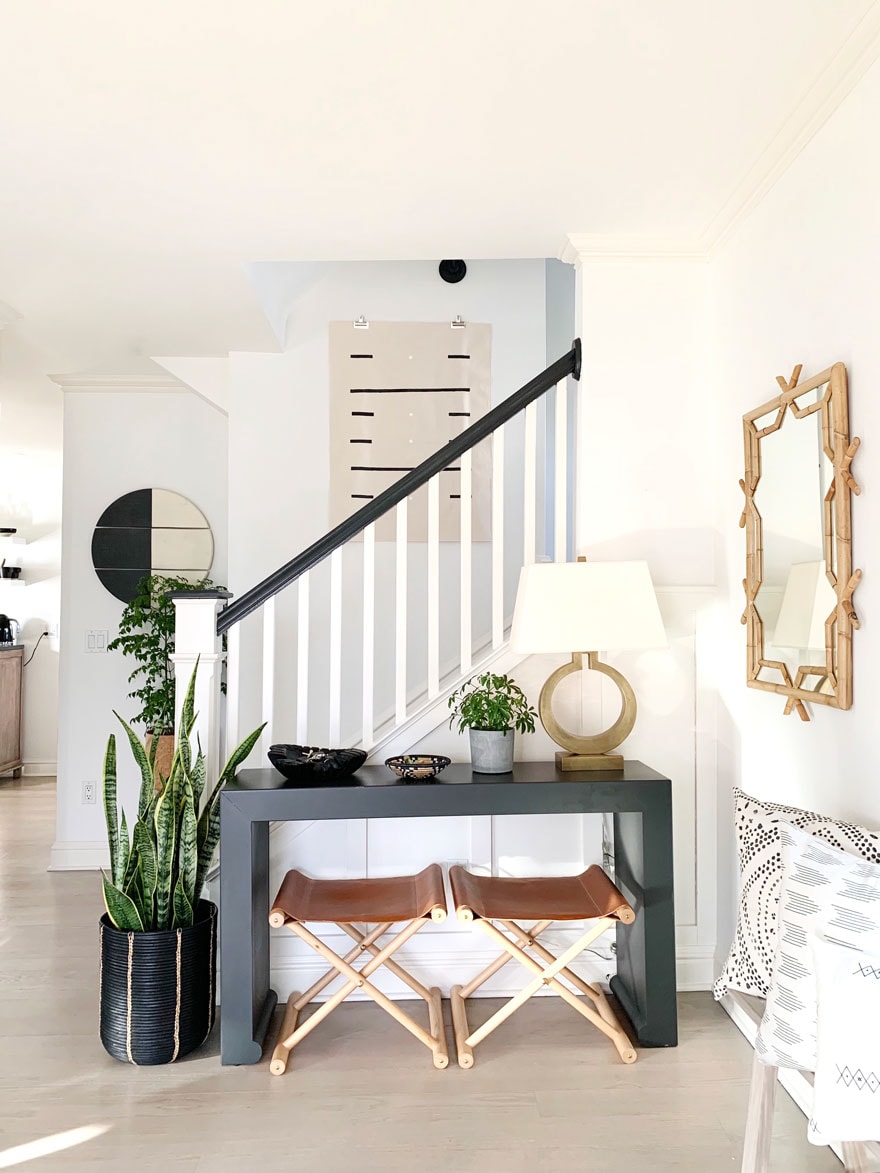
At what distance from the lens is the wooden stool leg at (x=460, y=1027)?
2518 millimetres

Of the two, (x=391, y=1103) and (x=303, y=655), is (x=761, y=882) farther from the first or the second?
(x=303, y=655)

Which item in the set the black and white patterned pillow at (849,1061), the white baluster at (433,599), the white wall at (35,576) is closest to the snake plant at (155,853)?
the white baluster at (433,599)

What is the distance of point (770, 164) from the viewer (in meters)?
2.45

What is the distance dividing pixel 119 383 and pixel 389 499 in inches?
89.7

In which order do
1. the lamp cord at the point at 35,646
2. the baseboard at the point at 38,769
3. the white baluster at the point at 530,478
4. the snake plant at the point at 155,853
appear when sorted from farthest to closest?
the lamp cord at the point at 35,646 → the baseboard at the point at 38,769 → the white baluster at the point at 530,478 → the snake plant at the point at 155,853

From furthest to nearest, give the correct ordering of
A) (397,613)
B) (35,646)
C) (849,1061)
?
(35,646) < (397,613) < (849,1061)

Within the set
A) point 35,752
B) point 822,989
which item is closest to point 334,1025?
point 822,989

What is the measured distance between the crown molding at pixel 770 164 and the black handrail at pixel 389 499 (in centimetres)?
30

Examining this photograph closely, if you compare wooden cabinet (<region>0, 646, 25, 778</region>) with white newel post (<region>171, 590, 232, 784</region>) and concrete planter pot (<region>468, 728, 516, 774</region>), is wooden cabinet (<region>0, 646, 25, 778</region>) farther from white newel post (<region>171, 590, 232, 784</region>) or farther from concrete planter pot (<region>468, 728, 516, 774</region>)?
concrete planter pot (<region>468, 728, 516, 774</region>)

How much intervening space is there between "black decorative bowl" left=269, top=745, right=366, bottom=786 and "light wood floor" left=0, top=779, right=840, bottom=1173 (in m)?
0.77

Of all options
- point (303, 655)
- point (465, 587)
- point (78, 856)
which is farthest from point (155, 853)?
point (78, 856)

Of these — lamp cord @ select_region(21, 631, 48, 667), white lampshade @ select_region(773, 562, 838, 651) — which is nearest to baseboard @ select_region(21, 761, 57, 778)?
lamp cord @ select_region(21, 631, 48, 667)

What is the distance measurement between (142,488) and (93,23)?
2.99m

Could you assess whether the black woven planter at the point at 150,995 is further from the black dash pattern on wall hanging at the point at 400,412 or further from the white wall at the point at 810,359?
the black dash pattern on wall hanging at the point at 400,412
